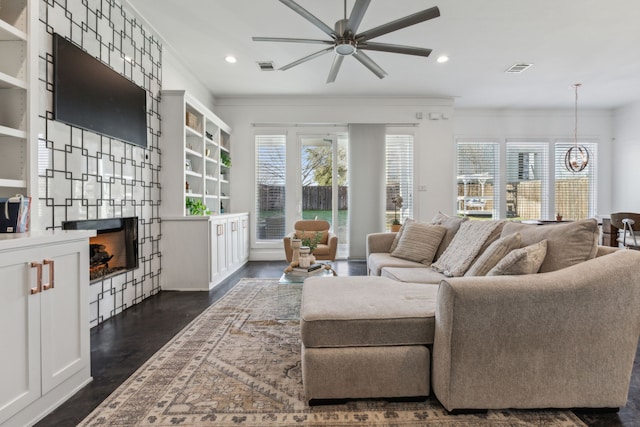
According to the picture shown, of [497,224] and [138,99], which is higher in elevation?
[138,99]

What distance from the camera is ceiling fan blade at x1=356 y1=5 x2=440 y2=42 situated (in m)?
2.39

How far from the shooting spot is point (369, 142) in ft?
19.4

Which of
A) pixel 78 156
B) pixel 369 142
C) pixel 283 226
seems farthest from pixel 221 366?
pixel 369 142

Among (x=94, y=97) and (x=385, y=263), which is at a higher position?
(x=94, y=97)

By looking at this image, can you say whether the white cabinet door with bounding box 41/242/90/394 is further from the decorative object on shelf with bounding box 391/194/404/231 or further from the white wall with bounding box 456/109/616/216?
the white wall with bounding box 456/109/616/216

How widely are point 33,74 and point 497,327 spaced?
9.75ft

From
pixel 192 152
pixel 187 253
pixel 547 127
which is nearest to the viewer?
pixel 187 253

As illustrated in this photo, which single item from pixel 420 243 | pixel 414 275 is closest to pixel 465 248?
pixel 414 275

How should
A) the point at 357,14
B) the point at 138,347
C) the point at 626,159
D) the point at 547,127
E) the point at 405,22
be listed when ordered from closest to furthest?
the point at 138,347 < the point at 357,14 < the point at 405,22 < the point at 626,159 < the point at 547,127

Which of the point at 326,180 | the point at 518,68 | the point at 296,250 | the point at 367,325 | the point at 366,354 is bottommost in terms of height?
the point at 366,354

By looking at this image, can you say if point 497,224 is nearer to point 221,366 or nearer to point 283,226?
point 221,366

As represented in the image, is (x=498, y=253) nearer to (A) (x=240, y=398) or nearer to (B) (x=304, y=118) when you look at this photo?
(A) (x=240, y=398)

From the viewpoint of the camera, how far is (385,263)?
3.02 meters

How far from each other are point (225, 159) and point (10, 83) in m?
3.89
